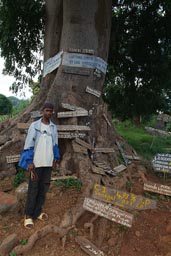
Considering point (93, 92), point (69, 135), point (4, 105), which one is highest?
point (4, 105)

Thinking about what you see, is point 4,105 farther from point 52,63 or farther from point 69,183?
point 69,183

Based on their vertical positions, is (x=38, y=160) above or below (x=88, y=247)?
above

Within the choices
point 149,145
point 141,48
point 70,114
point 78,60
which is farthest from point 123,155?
point 141,48

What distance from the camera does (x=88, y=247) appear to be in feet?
12.1

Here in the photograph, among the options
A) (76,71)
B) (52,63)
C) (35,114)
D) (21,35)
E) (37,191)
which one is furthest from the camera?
(21,35)

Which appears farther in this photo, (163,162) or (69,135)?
(163,162)

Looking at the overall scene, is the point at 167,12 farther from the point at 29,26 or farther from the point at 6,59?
the point at 6,59

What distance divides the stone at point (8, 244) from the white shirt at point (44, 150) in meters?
0.93

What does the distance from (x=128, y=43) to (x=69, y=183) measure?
5.39 metres

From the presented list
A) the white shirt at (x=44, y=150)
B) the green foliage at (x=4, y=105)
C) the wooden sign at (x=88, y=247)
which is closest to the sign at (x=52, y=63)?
the white shirt at (x=44, y=150)

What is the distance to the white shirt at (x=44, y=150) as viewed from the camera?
3945 millimetres

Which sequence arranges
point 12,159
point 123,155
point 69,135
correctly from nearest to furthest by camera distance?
point 12,159 → point 69,135 → point 123,155

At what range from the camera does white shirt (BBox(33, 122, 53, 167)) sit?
3.95 metres

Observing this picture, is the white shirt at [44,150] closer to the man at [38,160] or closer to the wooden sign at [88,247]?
the man at [38,160]
